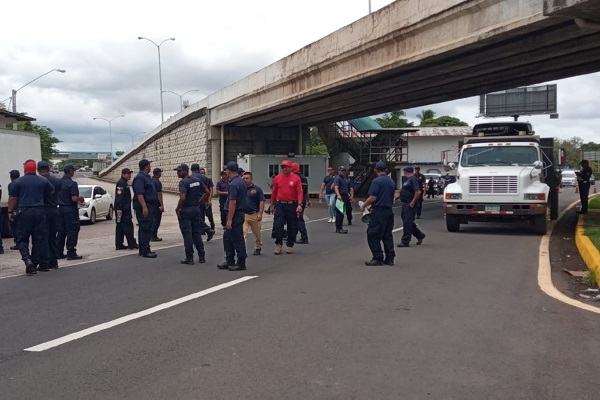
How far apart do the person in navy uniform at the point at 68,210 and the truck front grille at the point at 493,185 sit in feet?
30.5

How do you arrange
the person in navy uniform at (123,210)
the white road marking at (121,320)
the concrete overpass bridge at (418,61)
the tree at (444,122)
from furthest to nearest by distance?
the tree at (444,122)
the concrete overpass bridge at (418,61)
the person in navy uniform at (123,210)
the white road marking at (121,320)

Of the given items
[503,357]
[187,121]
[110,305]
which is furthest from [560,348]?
[187,121]

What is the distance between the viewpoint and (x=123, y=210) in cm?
1297

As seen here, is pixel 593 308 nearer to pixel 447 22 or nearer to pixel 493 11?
pixel 493 11

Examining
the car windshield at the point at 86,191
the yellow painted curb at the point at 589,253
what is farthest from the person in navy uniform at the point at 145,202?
the car windshield at the point at 86,191

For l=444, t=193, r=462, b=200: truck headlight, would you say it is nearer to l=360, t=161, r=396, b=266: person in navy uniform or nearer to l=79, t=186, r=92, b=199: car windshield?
l=360, t=161, r=396, b=266: person in navy uniform

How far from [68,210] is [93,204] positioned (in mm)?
10050

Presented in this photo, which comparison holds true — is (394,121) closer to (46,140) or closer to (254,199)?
(46,140)

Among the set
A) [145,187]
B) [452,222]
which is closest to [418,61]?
[452,222]

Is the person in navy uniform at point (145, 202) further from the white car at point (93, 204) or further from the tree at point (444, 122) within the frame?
the tree at point (444, 122)

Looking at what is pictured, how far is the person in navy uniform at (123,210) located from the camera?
12914mm

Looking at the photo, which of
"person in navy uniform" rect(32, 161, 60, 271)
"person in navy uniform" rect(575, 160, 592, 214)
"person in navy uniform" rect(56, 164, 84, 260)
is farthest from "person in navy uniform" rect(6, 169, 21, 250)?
"person in navy uniform" rect(575, 160, 592, 214)

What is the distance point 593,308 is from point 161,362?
5.16 m

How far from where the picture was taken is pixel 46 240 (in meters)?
10.2
